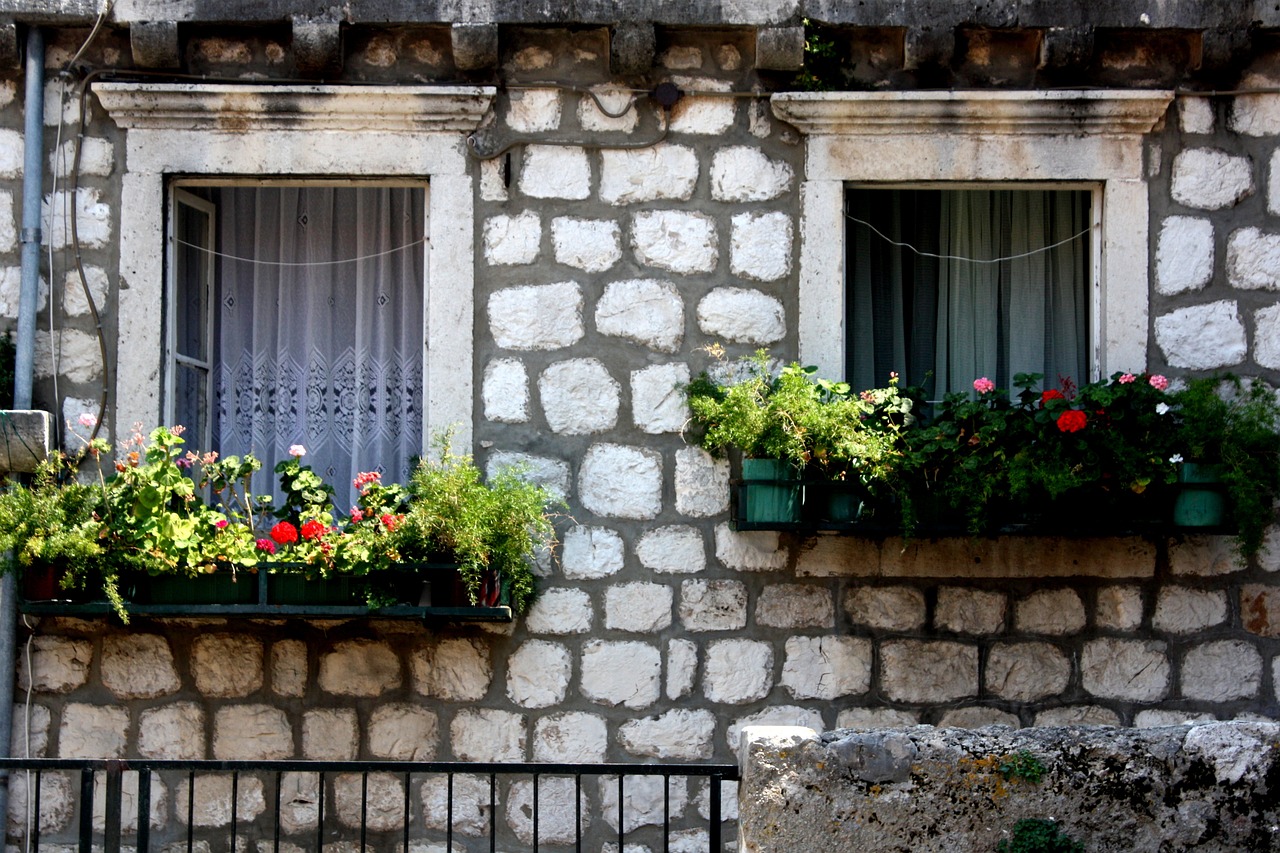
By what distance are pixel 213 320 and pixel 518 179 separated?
1419 millimetres

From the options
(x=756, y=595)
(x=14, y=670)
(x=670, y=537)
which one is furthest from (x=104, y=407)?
(x=756, y=595)

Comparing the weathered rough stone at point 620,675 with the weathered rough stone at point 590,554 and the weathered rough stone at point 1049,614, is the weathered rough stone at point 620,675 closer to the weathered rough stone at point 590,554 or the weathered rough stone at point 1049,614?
the weathered rough stone at point 590,554

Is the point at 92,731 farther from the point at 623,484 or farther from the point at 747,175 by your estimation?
the point at 747,175

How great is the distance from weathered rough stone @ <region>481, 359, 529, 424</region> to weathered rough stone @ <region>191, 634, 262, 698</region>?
4.06 feet

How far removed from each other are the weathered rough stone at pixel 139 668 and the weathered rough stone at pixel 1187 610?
3692mm

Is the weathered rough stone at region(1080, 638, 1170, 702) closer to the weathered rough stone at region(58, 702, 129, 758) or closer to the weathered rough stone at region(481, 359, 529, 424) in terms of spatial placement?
the weathered rough stone at region(481, 359, 529, 424)

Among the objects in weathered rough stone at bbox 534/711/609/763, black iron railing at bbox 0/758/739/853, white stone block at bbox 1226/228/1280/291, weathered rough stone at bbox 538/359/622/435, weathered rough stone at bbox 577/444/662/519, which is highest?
white stone block at bbox 1226/228/1280/291

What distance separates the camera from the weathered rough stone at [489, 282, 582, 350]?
5.87 m

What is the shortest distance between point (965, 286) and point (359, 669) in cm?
284

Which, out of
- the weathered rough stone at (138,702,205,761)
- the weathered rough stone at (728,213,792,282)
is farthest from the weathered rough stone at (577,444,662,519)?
the weathered rough stone at (138,702,205,761)

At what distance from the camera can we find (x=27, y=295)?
19.0 ft

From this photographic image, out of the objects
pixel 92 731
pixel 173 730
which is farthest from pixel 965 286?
pixel 92 731

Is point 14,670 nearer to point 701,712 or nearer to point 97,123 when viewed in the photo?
point 97,123

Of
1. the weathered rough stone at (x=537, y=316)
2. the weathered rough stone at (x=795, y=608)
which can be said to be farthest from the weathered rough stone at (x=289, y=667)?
the weathered rough stone at (x=795, y=608)
